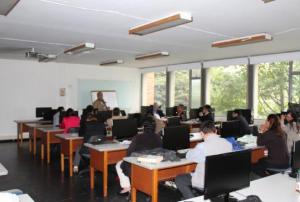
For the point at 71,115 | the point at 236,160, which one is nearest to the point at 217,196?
the point at 236,160

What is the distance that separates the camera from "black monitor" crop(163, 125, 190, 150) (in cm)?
462

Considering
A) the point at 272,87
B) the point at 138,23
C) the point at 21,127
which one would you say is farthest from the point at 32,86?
the point at 272,87

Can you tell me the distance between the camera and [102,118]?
23.1ft

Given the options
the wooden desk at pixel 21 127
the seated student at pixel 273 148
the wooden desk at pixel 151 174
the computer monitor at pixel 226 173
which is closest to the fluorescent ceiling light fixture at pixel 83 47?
the wooden desk at pixel 151 174

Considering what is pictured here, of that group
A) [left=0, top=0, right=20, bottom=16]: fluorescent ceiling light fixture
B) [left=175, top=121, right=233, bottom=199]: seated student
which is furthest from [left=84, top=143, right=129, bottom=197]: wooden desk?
[left=0, top=0, right=20, bottom=16]: fluorescent ceiling light fixture

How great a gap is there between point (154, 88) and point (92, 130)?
7.17 metres

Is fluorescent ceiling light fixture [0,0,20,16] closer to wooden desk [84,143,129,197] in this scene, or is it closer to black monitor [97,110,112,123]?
wooden desk [84,143,129,197]

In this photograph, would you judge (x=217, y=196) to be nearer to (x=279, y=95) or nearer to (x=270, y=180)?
(x=270, y=180)

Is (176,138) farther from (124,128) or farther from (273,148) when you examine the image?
(273,148)

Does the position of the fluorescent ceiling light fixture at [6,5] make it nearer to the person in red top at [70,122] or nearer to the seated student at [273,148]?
the person in red top at [70,122]

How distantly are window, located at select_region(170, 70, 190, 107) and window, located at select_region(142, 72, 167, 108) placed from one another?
0.44 metres

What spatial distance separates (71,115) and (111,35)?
2559mm

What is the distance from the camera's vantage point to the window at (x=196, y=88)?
10.6 m

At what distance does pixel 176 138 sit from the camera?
4746 mm
